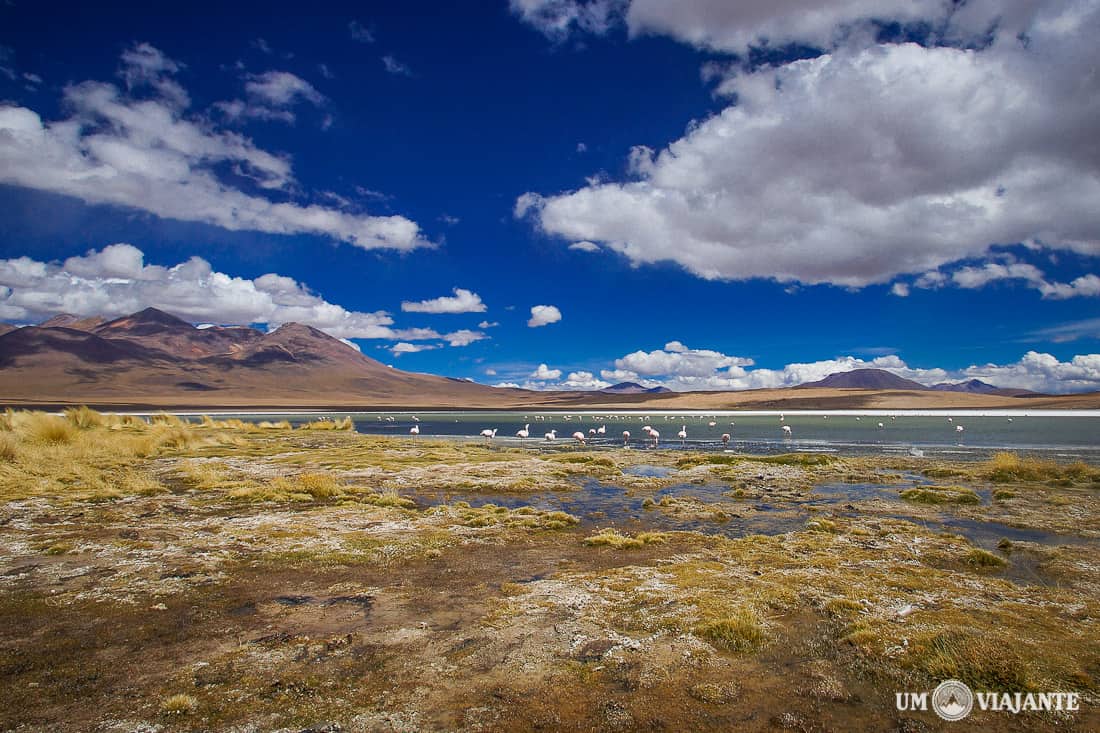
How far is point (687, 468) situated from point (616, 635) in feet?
84.8

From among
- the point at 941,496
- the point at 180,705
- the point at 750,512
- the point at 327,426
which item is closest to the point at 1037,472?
the point at 941,496

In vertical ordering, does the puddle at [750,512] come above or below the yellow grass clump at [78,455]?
below

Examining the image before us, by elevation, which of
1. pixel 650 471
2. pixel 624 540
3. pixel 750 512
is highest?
pixel 624 540

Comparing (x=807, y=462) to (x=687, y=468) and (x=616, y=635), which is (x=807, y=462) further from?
(x=616, y=635)

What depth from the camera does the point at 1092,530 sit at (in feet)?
54.6

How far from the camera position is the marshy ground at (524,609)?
688 centimetres

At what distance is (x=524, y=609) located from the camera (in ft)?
33.5

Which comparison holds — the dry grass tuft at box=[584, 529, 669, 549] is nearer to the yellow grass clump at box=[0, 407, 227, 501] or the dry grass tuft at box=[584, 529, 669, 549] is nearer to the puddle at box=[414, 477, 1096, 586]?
the puddle at box=[414, 477, 1096, 586]

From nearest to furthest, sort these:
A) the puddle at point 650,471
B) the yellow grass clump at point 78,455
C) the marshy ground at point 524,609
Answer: the marshy ground at point 524,609
the yellow grass clump at point 78,455
the puddle at point 650,471

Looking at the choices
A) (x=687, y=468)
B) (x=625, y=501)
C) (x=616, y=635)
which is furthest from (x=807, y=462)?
(x=616, y=635)

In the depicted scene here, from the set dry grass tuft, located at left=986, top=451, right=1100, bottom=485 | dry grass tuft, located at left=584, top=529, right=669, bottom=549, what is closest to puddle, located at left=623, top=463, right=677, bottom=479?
dry grass tuft, located at left=584, top=529, right=669, bottom=549

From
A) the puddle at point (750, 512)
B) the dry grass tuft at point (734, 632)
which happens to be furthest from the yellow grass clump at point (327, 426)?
the dry grass tuft at point (734, 632)

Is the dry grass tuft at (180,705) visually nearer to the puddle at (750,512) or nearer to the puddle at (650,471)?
the puddle at (750,512)

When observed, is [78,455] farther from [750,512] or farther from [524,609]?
[750,512]
